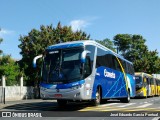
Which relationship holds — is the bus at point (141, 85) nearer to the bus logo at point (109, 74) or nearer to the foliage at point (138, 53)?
the bus logo at point (109, 74)

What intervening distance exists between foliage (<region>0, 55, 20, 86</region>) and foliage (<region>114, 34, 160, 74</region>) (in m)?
40.0

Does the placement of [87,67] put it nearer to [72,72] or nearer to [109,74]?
[72,72]

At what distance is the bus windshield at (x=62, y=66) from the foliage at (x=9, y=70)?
2082 centimetres

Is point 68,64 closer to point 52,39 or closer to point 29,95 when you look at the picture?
point 29,95

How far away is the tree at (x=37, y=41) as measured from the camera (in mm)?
46719

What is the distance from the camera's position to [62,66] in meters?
17.5

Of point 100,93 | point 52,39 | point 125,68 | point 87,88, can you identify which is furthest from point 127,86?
point 52,39

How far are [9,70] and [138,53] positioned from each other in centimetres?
5079

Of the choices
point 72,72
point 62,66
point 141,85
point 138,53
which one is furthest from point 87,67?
point 138,53

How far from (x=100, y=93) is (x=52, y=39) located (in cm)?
2813

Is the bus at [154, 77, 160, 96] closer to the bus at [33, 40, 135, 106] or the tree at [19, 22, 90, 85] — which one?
the tree at [19, 22, 90, 85]

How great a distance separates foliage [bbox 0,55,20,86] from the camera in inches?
1519

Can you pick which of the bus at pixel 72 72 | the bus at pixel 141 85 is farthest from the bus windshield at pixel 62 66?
the bus at pixel 141 85

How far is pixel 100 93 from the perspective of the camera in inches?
811
